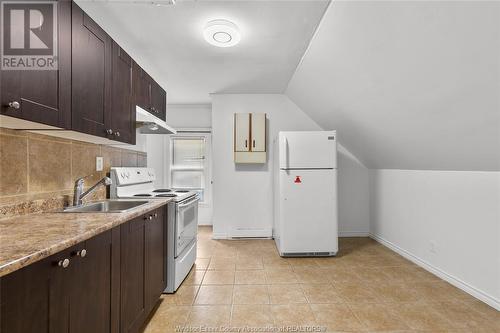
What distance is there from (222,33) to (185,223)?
1804 millimetres

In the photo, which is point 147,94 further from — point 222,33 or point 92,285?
point 92,285

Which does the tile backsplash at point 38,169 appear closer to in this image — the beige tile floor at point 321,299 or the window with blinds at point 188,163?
the beige tile floor at point 321,299

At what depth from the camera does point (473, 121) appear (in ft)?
5.98

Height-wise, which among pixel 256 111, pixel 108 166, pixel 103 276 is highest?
pixel 256 111

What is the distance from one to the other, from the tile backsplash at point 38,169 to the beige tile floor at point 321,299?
113 cm

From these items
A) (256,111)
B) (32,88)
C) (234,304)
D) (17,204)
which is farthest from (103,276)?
(256,111)

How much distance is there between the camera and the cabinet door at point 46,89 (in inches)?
42.8

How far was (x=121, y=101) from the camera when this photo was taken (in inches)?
79.8

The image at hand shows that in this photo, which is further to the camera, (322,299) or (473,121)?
(322,299)

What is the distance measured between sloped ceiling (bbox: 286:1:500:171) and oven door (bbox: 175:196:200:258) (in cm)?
201

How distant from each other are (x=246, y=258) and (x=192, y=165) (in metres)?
2.47

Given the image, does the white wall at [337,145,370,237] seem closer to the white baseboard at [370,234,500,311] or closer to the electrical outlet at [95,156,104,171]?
the white baseboard at [370,234,500,311]

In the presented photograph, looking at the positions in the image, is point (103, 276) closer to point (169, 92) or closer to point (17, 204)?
point (17, 204)

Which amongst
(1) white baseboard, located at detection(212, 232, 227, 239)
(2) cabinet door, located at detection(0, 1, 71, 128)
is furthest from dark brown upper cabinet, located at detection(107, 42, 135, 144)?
(1) white baseboard, located at detection(212, 232, 227, 239)
